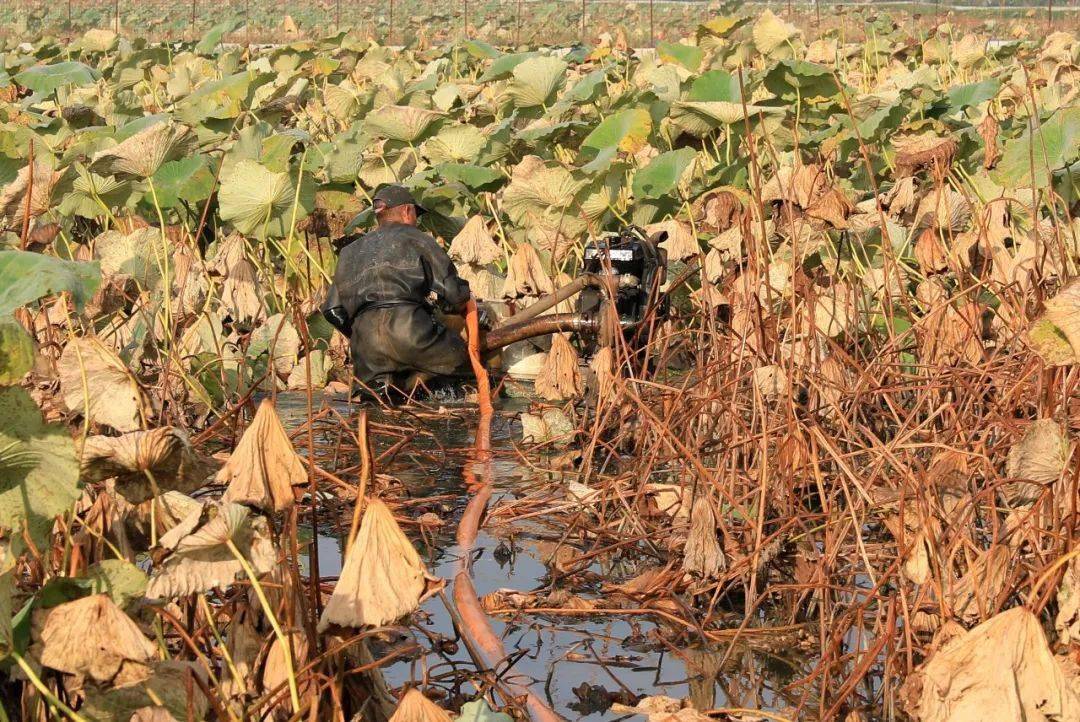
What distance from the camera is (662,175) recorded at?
6.97 metres

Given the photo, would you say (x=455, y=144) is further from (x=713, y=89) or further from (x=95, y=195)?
(x=95, y=195)

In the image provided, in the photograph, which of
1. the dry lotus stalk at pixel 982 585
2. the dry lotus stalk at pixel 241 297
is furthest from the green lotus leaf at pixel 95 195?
the dry lotus stalk at pixel 982 585

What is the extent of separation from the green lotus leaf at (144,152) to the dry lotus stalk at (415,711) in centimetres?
418

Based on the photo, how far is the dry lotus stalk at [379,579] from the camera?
2180mm

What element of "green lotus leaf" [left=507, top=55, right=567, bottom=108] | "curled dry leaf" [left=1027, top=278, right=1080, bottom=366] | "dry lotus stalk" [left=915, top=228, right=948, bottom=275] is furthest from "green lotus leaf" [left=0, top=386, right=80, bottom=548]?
"green lotus leaf" [left=507, top=55, right=567, bottom=108]

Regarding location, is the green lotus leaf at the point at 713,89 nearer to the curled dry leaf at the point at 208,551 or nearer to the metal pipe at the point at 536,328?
the metal pipe at the point at 536,328

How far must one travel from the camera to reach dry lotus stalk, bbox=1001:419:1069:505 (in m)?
2.78

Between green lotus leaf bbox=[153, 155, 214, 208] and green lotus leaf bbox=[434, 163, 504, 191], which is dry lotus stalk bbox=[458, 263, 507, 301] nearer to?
green lotus leaf bbox=[434, 163, 504, 191]

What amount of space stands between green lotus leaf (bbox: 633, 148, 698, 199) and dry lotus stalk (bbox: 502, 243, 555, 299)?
3.39 feet

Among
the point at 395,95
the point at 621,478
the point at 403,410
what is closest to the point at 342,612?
the point at 621,478

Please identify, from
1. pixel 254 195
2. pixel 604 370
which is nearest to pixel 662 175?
pixel 254 195

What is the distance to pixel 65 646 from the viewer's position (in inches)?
87.0

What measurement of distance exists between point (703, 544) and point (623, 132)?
4.29 meters

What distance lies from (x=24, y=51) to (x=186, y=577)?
1323cm
